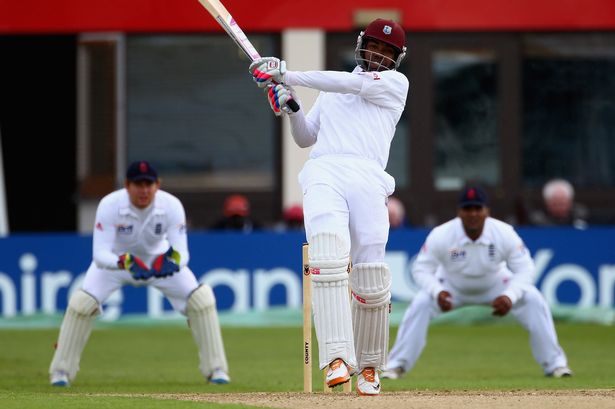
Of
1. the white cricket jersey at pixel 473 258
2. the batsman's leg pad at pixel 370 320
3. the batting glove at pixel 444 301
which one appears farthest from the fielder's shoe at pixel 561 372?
the batsman's leg pad at pixel 370 320

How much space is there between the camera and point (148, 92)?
18.9m

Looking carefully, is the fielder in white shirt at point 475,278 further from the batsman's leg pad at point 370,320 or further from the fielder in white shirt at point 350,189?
the fielder in white shirt at point 350,189

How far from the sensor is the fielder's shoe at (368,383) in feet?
27.4

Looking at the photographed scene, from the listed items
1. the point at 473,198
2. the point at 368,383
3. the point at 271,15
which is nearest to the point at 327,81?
the point at 368,383

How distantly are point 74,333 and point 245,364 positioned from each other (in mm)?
2169

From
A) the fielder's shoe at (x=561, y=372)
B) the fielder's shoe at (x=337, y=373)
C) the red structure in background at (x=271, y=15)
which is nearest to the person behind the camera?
the fielder's shoe at (x=337, y=373)

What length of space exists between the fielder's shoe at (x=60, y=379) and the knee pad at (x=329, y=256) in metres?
3.31

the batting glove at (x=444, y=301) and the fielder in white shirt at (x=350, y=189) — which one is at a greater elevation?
the fielder in white shirt at (x=350, y=189)

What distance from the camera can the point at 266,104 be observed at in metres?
18.7

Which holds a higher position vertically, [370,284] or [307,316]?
[370,284]

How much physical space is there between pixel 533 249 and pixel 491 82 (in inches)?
146

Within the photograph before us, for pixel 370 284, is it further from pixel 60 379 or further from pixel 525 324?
pixel 525 324

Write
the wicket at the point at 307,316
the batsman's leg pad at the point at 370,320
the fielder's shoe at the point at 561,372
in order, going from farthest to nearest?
the fielder's shoe at the point at 561,372 < the wicket at the point at 307,316 < the batsman's leg pad at the point at 370,320

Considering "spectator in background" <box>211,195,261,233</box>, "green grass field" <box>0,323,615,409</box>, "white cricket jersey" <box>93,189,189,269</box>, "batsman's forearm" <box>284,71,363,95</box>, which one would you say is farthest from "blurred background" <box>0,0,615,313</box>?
"batsman's forearm" <box>284,71,363,95</box>
